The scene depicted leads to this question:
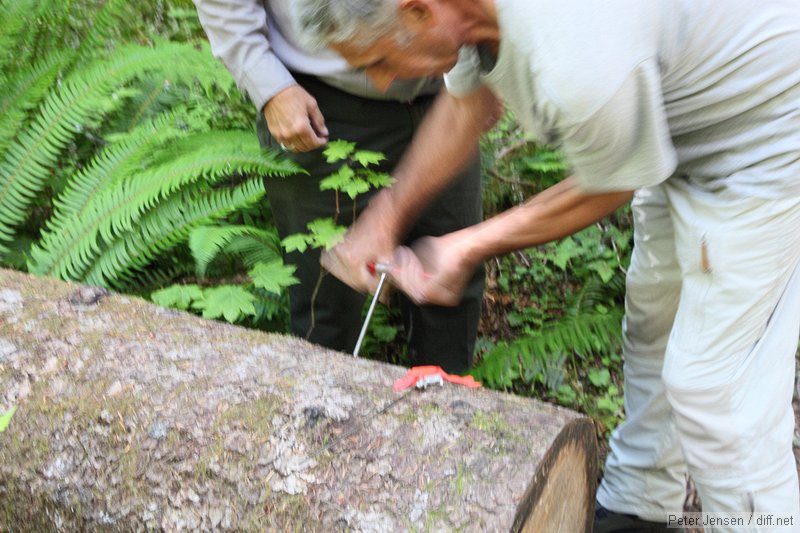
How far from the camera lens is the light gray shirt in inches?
84.3

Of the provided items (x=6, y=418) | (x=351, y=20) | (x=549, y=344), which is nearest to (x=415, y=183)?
(x=351, y=20)

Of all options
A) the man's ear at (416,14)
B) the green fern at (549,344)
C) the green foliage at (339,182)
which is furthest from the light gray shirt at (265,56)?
the green fern at (549,344)

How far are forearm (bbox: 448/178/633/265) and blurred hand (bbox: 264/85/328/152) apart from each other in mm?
757

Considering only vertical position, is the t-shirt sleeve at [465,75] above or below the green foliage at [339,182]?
above

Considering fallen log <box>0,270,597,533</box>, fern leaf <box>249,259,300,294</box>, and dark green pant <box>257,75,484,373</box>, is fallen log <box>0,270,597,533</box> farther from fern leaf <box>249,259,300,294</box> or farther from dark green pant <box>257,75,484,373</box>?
dark green pant <box>257,75,484,373</box>

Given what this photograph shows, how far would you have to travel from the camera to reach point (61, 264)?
2.68 metres

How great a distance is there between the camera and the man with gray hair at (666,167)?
1199mm

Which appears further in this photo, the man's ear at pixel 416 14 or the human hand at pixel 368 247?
the human hand at pixel 368 247

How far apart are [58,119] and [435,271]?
2202 millimetres

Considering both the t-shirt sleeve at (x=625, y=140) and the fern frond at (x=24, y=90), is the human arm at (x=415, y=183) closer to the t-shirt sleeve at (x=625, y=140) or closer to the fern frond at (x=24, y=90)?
the t-shirt sleeve at (x=625, y=140)

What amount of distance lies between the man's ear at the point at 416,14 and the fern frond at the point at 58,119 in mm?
2046

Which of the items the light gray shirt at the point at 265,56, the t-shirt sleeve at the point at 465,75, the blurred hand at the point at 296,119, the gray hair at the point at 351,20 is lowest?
the blurred hand at the point at 296,119

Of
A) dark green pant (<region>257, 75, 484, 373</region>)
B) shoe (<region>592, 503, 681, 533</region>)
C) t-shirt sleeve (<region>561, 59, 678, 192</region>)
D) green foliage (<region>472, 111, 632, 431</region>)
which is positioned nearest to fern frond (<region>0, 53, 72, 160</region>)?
dark green pant (<region>257, 75, 484, 373</region>)

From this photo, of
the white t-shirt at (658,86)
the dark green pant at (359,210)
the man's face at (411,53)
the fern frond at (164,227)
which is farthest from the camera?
the fern frond at (164,227)
